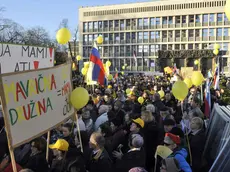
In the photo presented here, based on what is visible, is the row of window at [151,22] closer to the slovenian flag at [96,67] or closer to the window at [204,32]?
the window at [204,32]

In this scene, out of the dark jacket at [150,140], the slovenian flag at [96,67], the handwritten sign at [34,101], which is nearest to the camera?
the handwritten sign at [34,101]

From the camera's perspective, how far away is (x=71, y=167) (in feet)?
11.6

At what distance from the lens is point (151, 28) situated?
60594 mm

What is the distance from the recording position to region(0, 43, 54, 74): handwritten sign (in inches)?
192

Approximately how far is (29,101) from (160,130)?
2705mm

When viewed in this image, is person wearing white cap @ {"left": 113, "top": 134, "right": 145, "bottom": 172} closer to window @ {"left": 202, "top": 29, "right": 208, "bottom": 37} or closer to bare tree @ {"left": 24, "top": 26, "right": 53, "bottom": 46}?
bare tree @ {"left": 24, "top": 26, "right": 53, "bottom": 46}

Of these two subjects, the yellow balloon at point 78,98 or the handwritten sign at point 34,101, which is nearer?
the handwritten sign at point 34,101

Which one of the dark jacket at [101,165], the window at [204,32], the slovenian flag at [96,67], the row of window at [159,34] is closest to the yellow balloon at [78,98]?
the dark jacket at [101,165]

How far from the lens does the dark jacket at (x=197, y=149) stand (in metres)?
4.45

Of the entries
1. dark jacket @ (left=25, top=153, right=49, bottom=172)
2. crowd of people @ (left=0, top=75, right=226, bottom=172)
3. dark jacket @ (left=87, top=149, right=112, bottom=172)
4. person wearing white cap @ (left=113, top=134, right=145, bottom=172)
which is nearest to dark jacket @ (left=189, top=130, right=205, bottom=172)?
crowd of people @ (left=0, top=75, right=226, bottom=172)

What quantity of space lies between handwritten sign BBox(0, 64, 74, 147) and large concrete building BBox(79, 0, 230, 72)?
53.5 m

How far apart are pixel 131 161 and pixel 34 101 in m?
1.40

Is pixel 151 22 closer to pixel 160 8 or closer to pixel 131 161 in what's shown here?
pixel 160 8

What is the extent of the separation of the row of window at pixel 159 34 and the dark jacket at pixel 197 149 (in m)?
54.5
